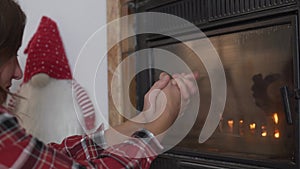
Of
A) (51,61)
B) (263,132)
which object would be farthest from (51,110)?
(263,132)

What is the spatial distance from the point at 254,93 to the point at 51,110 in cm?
86

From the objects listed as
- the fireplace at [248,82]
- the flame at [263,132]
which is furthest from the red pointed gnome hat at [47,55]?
the flame at [263,132]

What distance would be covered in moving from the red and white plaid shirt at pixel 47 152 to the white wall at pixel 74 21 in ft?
3.25

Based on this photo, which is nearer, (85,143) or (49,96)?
(85,143)

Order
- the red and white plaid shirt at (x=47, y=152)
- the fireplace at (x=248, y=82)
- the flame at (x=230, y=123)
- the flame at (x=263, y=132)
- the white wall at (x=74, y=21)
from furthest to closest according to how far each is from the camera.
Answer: the white wall at (x=74, y=21) < the flame at (x=230, y=123) < the flame at (x=263, y=132) < the fireplace at (x=248, y=82) < the red and white plaid shirt at (x=47, y=152)

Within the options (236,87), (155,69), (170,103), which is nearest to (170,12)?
(155,69)

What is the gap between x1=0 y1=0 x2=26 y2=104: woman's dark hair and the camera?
59cm

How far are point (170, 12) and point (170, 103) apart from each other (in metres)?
0.85

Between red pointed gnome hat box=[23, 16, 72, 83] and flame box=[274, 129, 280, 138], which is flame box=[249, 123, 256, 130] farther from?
red pointed gnome hat box=[23, 16, 72, 83]

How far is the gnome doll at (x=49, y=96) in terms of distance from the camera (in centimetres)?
167

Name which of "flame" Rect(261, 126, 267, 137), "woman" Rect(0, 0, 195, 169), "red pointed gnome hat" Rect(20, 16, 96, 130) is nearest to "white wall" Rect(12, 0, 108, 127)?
"red pointed gnome hat" Rect(20, 16, 96, 130)

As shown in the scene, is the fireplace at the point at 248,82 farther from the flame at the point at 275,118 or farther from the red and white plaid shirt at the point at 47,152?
the red and white plaid shirt at the point at 47,152

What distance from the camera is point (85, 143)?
71cm

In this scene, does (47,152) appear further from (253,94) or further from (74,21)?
(74,21)
